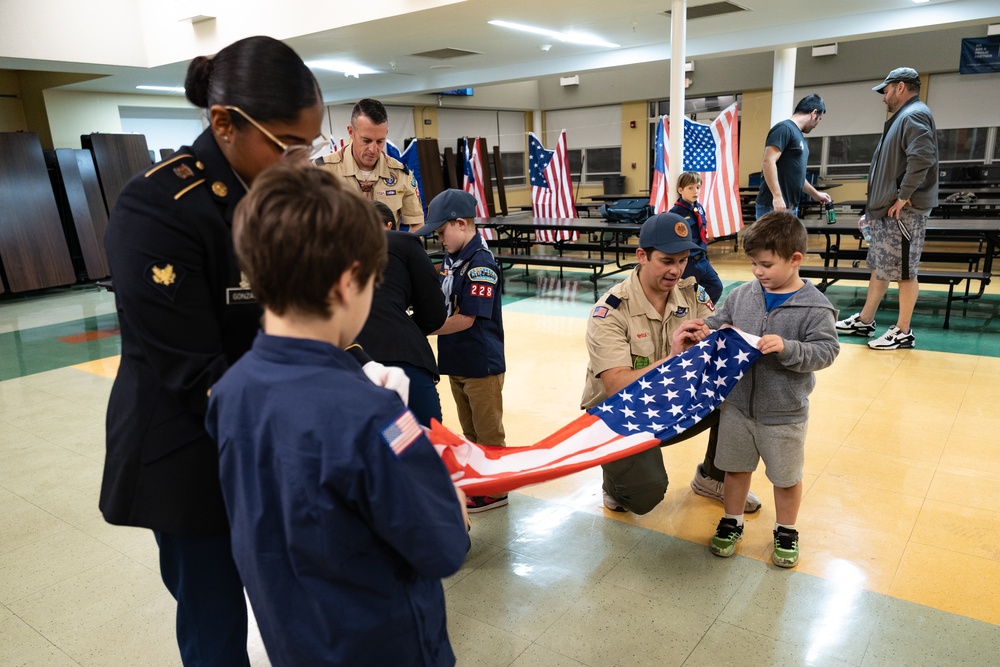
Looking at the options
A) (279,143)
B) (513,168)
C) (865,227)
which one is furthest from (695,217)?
(513,168)

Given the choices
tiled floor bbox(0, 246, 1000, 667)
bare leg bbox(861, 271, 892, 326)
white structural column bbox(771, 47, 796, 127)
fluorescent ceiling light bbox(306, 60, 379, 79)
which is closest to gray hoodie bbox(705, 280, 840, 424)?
tiled floor bbox(0, 246, 1000, 667)

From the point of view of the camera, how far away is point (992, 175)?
12016 mm

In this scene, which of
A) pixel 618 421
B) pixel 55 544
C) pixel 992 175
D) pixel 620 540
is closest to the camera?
pixel 618 421

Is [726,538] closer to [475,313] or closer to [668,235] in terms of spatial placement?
[668,235]

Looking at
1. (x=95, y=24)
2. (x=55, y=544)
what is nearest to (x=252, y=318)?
(x=55, y=544)

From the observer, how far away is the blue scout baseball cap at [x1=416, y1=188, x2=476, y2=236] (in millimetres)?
2881

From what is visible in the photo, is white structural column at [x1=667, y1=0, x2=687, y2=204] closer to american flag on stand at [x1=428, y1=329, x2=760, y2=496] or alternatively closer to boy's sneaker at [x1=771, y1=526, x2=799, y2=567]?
american flag on stand at [x1=428, y1=329, x2=760, y2=496]

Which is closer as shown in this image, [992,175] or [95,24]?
[95,24]

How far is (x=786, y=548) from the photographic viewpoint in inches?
100

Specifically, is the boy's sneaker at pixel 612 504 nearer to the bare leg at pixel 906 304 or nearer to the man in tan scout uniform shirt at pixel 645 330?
the man in tan scout uniform shirt at pixel 645 330

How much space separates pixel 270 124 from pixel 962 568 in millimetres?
2852

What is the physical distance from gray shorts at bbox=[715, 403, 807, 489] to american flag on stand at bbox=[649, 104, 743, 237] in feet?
15.3

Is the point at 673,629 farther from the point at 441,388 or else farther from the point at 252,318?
the point at 441,388

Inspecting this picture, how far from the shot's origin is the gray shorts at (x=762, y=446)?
2.43 meters
